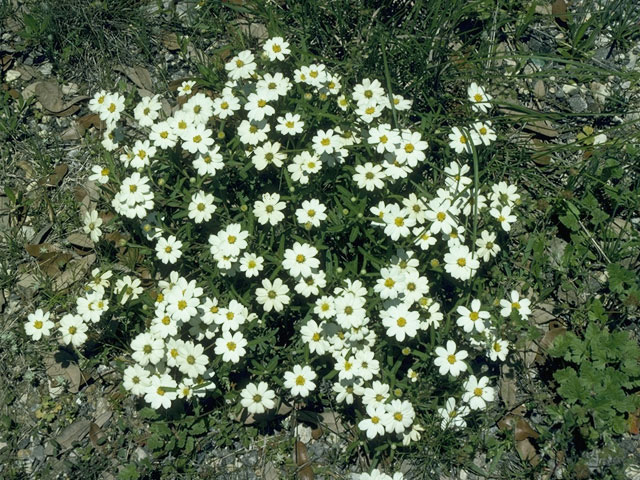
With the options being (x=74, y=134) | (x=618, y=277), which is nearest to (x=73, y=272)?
(x=74, y=134)

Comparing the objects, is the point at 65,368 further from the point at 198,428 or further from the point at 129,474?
the point at 198,428

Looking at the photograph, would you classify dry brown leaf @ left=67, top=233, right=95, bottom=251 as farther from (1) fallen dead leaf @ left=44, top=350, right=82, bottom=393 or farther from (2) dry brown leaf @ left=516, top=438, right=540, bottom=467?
(2) dry brown leaf @ left=516, top=438, right=540, bottom=467

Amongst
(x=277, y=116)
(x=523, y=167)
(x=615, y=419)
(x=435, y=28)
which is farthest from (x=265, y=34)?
(x=615, y=419)

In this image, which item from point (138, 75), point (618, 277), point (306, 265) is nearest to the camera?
point (306, 265)

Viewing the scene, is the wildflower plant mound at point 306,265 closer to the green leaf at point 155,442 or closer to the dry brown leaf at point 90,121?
the green leaf at point 155,442

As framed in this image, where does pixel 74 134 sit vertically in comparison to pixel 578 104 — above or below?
below

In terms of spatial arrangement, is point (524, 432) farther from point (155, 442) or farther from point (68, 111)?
point (68, 111)

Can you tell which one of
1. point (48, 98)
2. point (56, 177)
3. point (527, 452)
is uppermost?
point (48, 98)

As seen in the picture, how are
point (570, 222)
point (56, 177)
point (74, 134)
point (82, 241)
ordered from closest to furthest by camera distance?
point (570, 222) → point (82, 241) → point (56, 177) → point (74, 134)

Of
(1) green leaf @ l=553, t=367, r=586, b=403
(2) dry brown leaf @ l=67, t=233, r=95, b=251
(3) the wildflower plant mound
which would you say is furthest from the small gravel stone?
(2) dry brown leaf @ l=67, t=233, r=95, b=251

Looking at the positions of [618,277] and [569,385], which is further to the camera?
[618,277]
